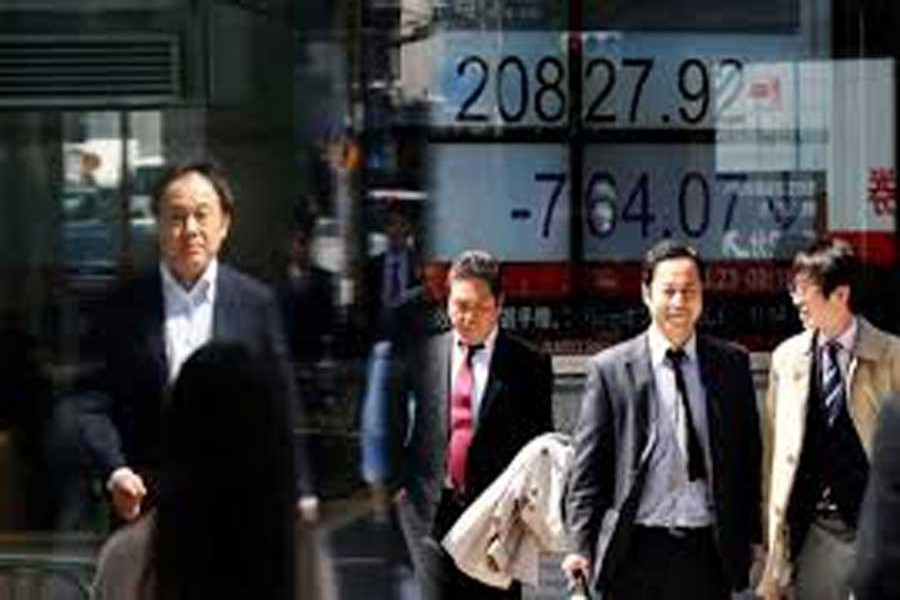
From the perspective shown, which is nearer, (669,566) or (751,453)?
(669,566)

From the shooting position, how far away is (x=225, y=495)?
4.36 metres

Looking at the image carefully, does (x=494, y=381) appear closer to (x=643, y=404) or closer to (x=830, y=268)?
(x=643, y=404)

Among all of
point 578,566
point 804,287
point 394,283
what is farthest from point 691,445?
point 394,283

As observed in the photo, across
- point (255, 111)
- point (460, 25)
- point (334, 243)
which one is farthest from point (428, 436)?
point (460, 25)

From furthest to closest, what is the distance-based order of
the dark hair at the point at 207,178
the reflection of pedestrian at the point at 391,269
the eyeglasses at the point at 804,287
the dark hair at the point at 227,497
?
the eyeglasses at the point at 804,287 → the reflection of pedestrian at the point at 391,269 → the dark hair at the point at 207,178 → the dark hair at the point at 227,497

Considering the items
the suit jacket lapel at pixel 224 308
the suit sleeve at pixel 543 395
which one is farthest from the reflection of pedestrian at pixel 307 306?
the suit sleeve at pixel 543 395

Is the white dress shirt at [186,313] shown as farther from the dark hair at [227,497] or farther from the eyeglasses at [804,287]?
the eyeglasses at [804,287]

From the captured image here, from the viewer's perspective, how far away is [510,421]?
7.62m

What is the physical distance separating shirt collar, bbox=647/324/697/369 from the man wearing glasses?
51 centimetres

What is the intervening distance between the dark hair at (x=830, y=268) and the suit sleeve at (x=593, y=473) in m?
0.91

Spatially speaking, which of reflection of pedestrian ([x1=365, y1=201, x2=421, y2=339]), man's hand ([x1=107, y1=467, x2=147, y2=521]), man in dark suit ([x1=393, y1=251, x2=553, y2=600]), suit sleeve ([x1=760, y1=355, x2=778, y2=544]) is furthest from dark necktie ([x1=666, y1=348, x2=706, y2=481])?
man's hand ([x1=107, y1=467, x2=147, y2=521])

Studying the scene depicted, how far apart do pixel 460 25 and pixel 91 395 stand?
5.74 m

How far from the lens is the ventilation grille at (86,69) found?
5805 mm

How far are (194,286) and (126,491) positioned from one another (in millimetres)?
580
